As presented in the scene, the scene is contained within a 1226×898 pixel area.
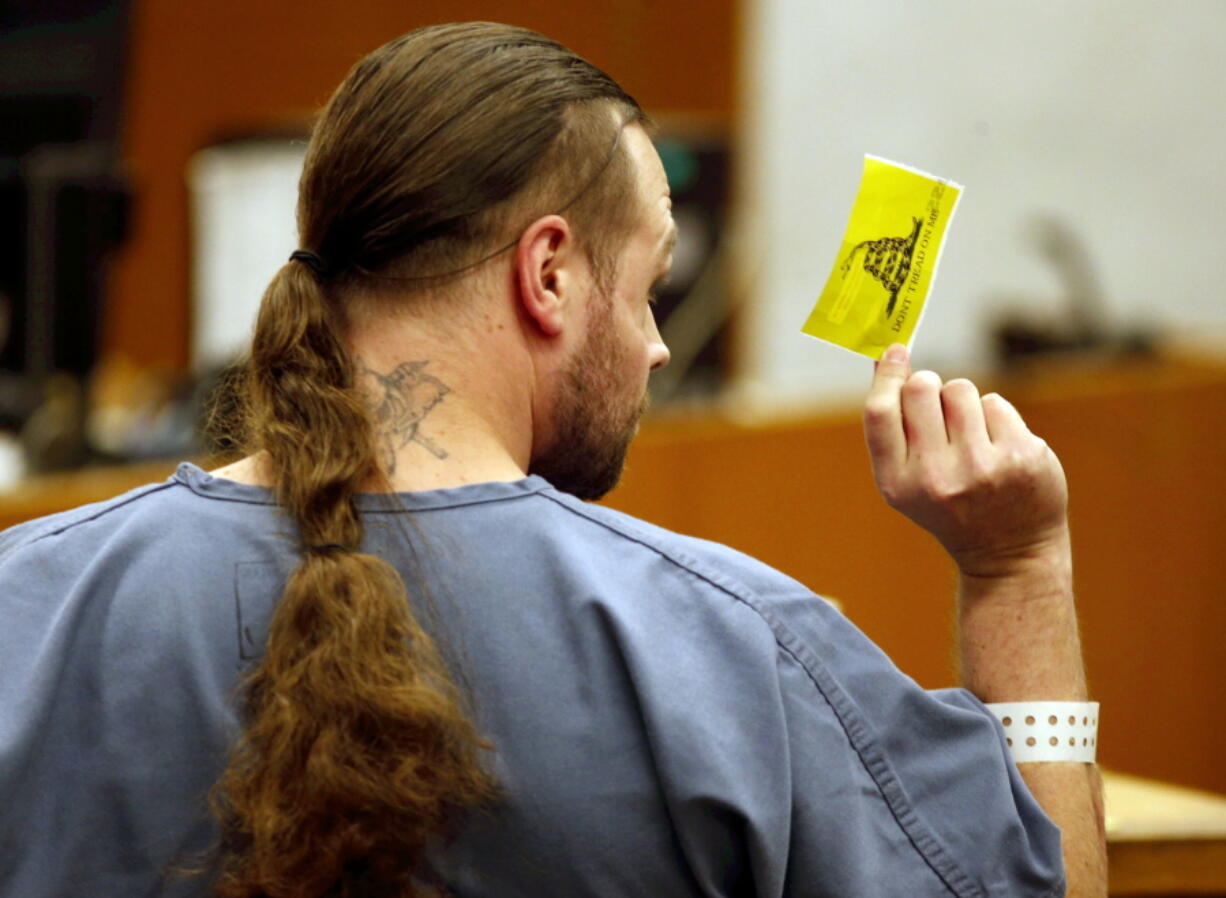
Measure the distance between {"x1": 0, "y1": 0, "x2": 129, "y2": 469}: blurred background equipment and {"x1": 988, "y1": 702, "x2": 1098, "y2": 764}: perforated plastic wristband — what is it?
6.42 feet

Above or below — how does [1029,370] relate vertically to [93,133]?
below

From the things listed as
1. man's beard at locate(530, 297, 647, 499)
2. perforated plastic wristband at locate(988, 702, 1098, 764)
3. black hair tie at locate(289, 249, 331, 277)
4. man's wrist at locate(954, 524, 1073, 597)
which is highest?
black hair tie at locate(289, 249, 331, 277)

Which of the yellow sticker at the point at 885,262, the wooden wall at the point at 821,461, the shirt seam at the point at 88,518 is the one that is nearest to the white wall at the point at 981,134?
the wooden wall at the point at 821,461

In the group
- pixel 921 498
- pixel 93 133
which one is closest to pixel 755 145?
pixel 93 133

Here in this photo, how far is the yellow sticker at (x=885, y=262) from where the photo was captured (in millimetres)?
1209

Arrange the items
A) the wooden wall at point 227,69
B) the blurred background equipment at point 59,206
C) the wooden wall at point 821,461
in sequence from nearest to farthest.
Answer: the blurred background equipment at point 59,206, the wooden wall at point 821,461, the wooden wall at point 227,69

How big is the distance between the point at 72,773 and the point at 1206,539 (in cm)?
296

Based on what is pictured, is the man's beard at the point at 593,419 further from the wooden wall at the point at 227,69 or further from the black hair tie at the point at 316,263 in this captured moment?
the wooden wall at the point at 227,69

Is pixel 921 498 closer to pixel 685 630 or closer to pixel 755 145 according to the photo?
pixel 685 630

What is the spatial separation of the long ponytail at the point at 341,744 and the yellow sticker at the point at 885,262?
0.41 m

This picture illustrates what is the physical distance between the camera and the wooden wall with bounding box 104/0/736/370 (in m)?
4.40

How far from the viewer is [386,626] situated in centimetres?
95

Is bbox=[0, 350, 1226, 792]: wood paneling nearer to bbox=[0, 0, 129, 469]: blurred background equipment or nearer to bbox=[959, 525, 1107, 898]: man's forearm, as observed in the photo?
bbox=[0, 0, 129, 469]: blurred background equipment

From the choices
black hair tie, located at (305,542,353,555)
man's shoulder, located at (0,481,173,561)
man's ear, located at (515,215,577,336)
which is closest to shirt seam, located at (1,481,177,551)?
man's shoulder, located at (0,481,173,561)
